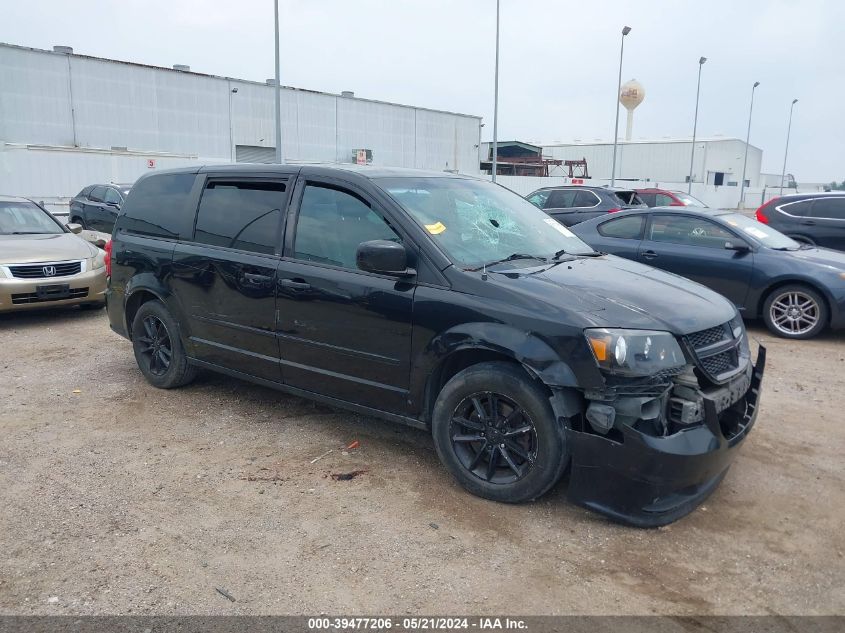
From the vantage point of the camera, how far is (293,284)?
434 cm

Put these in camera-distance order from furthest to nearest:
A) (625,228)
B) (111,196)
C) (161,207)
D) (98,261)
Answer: (111,196), (625,228), (98,261), (161,207)

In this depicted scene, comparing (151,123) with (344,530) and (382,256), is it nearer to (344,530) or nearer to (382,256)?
(382,256)

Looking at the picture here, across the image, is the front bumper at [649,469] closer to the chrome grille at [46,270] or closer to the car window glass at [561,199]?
the chrome grille at [46,270]

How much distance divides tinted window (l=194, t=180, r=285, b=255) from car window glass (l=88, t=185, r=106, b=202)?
47.4ft

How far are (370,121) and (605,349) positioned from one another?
42972mm

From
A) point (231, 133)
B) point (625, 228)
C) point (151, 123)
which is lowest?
point (625, 228)

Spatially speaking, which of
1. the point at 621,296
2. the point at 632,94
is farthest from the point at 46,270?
the point at 632,94

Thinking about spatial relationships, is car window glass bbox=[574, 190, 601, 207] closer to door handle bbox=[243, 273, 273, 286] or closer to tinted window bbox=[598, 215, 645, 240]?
tinted window bbox=[598, 215, 645, 240]

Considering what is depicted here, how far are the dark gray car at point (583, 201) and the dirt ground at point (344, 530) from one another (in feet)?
33.2

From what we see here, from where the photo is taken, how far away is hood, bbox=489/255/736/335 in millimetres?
3375

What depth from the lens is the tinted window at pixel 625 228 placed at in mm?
8781

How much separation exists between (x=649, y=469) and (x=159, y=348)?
4.03 metres

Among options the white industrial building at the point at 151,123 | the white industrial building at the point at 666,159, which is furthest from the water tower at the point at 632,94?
the white industrial building at the point at 151,123

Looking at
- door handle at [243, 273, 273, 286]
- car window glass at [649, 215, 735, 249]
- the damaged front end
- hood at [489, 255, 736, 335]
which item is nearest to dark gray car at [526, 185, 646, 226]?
car window glass at [649, 215, 735, 249]
